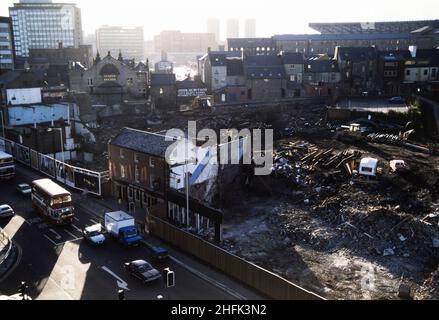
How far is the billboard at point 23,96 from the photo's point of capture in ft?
232

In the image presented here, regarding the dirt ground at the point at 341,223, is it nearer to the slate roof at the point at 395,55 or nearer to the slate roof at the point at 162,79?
the slate roof at the point at 162,79

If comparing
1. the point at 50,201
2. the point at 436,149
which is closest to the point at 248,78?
the point at 436,149

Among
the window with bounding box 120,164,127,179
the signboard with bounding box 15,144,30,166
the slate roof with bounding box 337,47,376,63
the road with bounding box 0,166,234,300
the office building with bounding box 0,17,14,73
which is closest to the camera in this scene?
the road with bounding box 0,166,234,300

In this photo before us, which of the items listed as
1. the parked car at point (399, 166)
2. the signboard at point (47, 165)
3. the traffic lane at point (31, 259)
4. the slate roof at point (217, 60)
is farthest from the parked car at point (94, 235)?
the slate roof at point (217, 60)

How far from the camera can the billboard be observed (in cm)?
7069

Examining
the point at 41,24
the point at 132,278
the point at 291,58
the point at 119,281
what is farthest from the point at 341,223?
the point at 41,24

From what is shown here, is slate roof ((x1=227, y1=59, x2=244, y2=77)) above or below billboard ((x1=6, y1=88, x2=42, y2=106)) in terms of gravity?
above

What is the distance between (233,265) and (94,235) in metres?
11.6

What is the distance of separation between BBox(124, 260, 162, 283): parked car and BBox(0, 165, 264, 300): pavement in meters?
0.48

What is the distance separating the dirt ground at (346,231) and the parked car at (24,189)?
64.6 feet

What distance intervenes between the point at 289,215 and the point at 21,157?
114 ft

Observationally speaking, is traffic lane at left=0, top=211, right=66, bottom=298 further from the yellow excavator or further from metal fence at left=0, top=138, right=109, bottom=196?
the yellow excavator

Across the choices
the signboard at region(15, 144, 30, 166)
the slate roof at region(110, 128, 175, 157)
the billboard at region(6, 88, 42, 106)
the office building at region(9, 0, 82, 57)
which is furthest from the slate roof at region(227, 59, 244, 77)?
the office building at region(9, 0, 82, 57)
